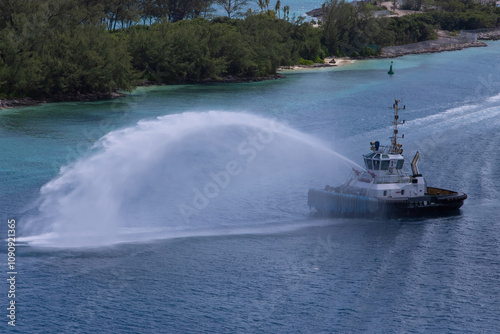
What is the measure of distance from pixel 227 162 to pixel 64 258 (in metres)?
27.4

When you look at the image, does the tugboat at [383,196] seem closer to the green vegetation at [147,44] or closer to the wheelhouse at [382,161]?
the wheelhouse at [382,161]

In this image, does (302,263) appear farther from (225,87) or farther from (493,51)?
(493,51)

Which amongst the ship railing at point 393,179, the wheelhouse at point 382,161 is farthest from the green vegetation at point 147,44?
the ship railing at point 393,179

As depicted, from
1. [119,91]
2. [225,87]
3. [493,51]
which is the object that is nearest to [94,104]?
[119,91]

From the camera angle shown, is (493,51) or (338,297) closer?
(338,297)

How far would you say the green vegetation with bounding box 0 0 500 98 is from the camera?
10569 cm

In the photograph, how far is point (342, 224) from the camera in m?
52.7

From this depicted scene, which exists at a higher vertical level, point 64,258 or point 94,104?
point 94,104

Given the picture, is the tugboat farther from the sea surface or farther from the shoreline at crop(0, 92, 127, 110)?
the shoreline at crop(0, 92, 127, 110)

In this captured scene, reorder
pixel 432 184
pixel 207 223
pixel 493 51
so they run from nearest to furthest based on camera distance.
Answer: pixel 207 223 → pixel 432 184 → pixel 493 51

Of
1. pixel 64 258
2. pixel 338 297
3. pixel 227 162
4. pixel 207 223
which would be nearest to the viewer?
pixel 338 297

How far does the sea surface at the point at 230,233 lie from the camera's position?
37656 millimetres

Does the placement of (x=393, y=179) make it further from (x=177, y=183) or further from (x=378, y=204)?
(x=177, y=183)

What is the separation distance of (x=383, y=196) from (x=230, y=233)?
43.3 ft
